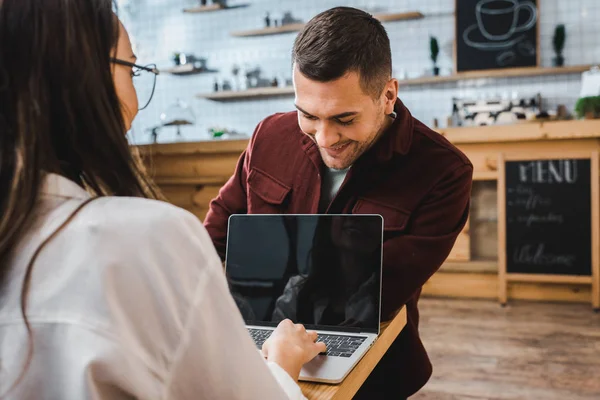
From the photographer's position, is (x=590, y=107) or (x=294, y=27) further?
(x=294, y=27)

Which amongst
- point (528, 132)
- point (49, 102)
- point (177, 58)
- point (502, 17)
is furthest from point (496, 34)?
point (49, 102)

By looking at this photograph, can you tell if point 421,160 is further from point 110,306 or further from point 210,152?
point 210,152

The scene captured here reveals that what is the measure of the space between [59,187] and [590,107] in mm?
3659

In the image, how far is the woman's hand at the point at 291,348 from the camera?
749mm

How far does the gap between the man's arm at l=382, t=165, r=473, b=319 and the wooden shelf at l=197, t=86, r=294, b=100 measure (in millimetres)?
3982

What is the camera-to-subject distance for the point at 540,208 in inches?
139

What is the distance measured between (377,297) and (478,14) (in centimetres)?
433

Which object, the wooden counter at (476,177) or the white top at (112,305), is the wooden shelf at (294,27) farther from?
the white top at (112,305)

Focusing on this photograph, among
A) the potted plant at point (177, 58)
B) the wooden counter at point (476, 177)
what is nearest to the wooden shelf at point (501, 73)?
the wooden counter at point (476, 177)

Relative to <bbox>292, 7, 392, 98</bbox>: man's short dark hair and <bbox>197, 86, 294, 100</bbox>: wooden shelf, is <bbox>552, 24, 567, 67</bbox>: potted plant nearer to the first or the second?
<bbox>197, 86, 294, 100</bbox>: wooden shelf

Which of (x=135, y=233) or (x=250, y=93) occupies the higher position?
(x=135, y=233)

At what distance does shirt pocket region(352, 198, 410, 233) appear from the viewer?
4.42 ft

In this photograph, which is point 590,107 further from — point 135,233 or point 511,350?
point 135,233

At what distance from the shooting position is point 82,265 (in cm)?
48
